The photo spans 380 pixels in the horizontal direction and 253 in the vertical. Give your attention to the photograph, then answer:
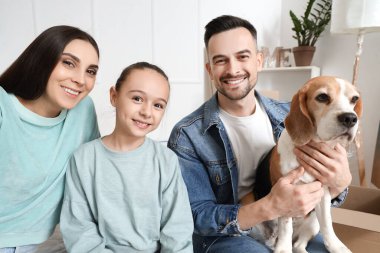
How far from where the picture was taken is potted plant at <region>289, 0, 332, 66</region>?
2.96 metres

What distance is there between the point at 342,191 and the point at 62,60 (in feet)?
4.48

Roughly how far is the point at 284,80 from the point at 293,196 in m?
2.65

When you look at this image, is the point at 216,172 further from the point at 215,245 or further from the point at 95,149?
the point at 95,149

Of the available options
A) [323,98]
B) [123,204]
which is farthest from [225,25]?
[123,204]

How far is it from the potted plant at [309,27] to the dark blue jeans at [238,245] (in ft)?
7.16

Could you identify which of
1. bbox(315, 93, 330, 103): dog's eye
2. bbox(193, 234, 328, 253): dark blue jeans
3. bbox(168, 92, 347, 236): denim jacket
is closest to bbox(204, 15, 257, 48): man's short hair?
bbox(168, 92, 347, 236): denim jacket

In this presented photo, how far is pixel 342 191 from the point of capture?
1.32 metres

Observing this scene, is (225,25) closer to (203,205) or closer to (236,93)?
(236,93)

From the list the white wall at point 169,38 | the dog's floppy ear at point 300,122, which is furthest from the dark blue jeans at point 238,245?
the white wall at point 169,38

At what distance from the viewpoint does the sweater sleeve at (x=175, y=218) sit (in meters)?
1.13

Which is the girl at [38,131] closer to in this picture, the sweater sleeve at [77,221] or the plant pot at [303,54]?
the sweater sleeve at [77,221]

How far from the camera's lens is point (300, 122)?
1186mm

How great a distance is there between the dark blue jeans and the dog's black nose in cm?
61

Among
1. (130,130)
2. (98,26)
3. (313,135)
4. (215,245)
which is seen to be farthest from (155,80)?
(98,26)
